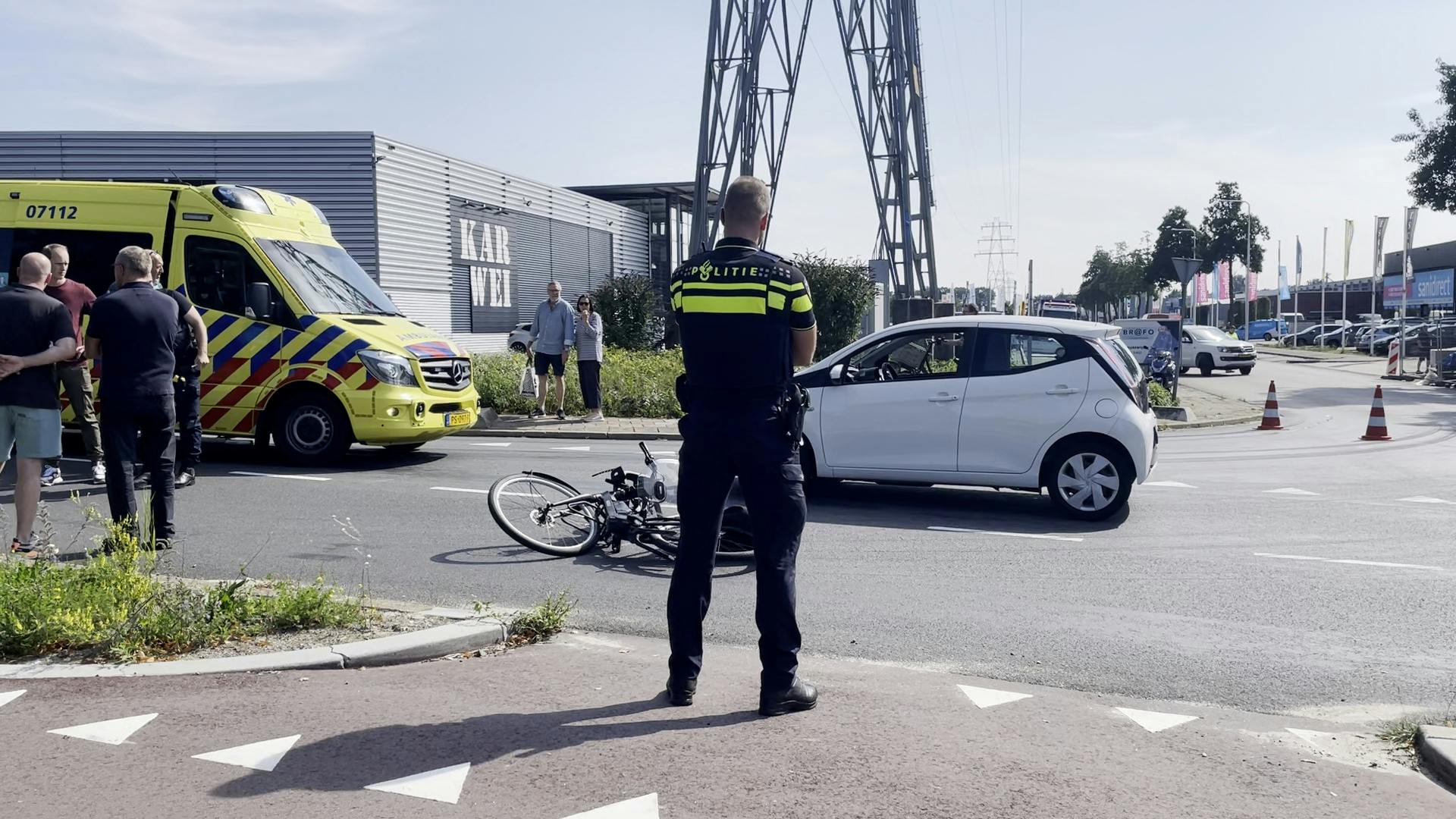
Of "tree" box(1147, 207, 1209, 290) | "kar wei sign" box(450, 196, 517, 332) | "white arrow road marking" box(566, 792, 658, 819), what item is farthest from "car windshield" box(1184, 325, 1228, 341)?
"tree" box(1147, 207, 1209, 290)

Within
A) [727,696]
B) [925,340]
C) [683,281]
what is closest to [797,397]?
[683,281]

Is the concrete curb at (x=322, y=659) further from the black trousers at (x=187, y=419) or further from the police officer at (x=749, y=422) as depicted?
the black trousers at (x=187, y=419)

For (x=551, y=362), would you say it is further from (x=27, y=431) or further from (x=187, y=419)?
(x=27, y=431)

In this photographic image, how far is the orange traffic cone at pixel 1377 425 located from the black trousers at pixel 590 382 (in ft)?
34.9

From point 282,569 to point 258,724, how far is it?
3016mm

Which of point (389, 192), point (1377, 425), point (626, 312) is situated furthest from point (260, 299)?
point (626, 312)

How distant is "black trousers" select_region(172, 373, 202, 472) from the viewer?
9.48m

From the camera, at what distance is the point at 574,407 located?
18.2 meters

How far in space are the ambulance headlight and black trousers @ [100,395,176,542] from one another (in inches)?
155

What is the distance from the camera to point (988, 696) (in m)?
4.82

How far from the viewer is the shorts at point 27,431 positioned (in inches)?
267

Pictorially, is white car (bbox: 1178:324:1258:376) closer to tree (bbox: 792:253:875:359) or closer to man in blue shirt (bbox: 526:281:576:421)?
tree (bbox: 792:253:875:359)

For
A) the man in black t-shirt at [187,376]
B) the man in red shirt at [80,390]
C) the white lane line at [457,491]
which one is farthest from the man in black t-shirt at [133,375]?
the white lane line at [457,491]

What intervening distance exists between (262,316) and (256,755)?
8.08m
